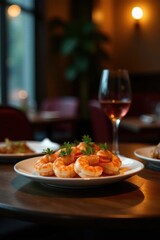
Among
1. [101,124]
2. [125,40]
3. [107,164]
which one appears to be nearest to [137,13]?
[125,40]

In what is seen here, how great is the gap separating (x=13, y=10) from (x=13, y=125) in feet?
13.0

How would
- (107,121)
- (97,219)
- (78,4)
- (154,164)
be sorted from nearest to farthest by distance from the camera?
1. (97,219)
2. (154,164)
3. (107,121)
4. (78,4)

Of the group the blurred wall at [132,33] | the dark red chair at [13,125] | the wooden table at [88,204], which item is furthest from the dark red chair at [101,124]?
the blurred wall at [132,33]

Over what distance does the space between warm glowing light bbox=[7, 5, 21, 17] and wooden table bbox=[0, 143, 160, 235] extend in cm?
490

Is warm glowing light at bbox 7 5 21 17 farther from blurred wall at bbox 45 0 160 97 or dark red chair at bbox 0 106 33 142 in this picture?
dark red chair at bbox 0 106 33 142

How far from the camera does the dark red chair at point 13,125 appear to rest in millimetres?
1967

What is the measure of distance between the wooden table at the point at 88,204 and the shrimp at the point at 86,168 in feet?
0.15

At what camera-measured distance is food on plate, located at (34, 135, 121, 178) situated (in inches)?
32.0

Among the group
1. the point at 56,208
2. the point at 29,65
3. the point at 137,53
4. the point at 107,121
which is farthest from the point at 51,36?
the point at 56,208

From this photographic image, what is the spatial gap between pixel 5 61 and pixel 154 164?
4702 millimetres

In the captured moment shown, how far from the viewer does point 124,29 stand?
6.95 meters

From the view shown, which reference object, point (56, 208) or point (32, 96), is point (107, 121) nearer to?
point (56, 208)

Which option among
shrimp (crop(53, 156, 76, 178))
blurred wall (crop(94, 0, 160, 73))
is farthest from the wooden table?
blurred wall (crop(94, 0, 160, 73))

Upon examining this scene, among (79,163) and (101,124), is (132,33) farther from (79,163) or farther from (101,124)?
(79,163)
